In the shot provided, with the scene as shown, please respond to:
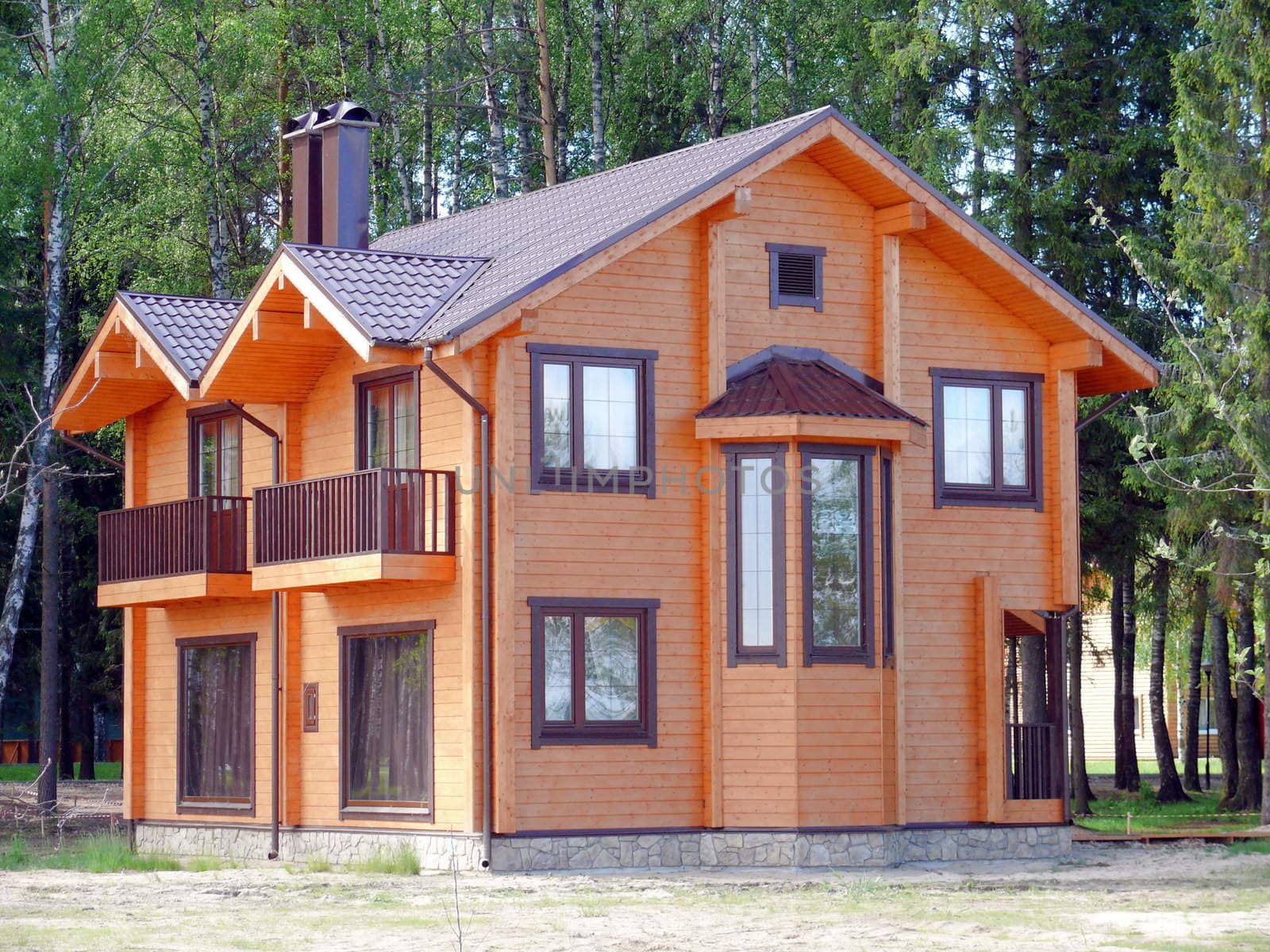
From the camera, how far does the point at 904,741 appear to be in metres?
20.6

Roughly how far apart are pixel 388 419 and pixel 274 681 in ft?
11.3

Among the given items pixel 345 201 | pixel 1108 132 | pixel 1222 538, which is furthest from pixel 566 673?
pixel 1108 132

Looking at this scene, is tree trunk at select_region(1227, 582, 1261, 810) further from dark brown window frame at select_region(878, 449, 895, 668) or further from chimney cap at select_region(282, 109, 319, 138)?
chimney cap at select_region(282, 109, 319, 138)

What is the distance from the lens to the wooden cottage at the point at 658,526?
762 inches

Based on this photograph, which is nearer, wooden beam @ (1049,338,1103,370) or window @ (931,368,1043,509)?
window @ (931,368,1043,509)

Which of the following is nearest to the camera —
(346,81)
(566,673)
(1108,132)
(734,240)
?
(566,673)

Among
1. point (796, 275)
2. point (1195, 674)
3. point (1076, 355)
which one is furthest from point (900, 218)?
point (1195, 674)

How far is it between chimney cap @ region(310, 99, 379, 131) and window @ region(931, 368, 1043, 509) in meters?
8.06

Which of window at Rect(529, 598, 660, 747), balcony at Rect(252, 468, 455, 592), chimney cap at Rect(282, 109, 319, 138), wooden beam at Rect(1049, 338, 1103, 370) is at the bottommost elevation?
window at Rect(529, 598, 660, 747)

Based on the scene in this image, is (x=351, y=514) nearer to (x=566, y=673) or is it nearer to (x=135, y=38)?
(x=566, y=673)

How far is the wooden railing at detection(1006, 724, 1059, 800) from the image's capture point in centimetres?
2180

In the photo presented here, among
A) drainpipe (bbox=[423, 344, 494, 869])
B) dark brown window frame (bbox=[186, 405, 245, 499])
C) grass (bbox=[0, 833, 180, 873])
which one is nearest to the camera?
drainpipe (bbox=[423, 344, 494, 869])

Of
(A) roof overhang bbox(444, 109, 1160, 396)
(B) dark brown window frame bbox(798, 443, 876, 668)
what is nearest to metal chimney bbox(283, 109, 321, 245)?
(A) roof overhang bbox(444, 109, 1160, 396)

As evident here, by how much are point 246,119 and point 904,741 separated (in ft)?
70.5
